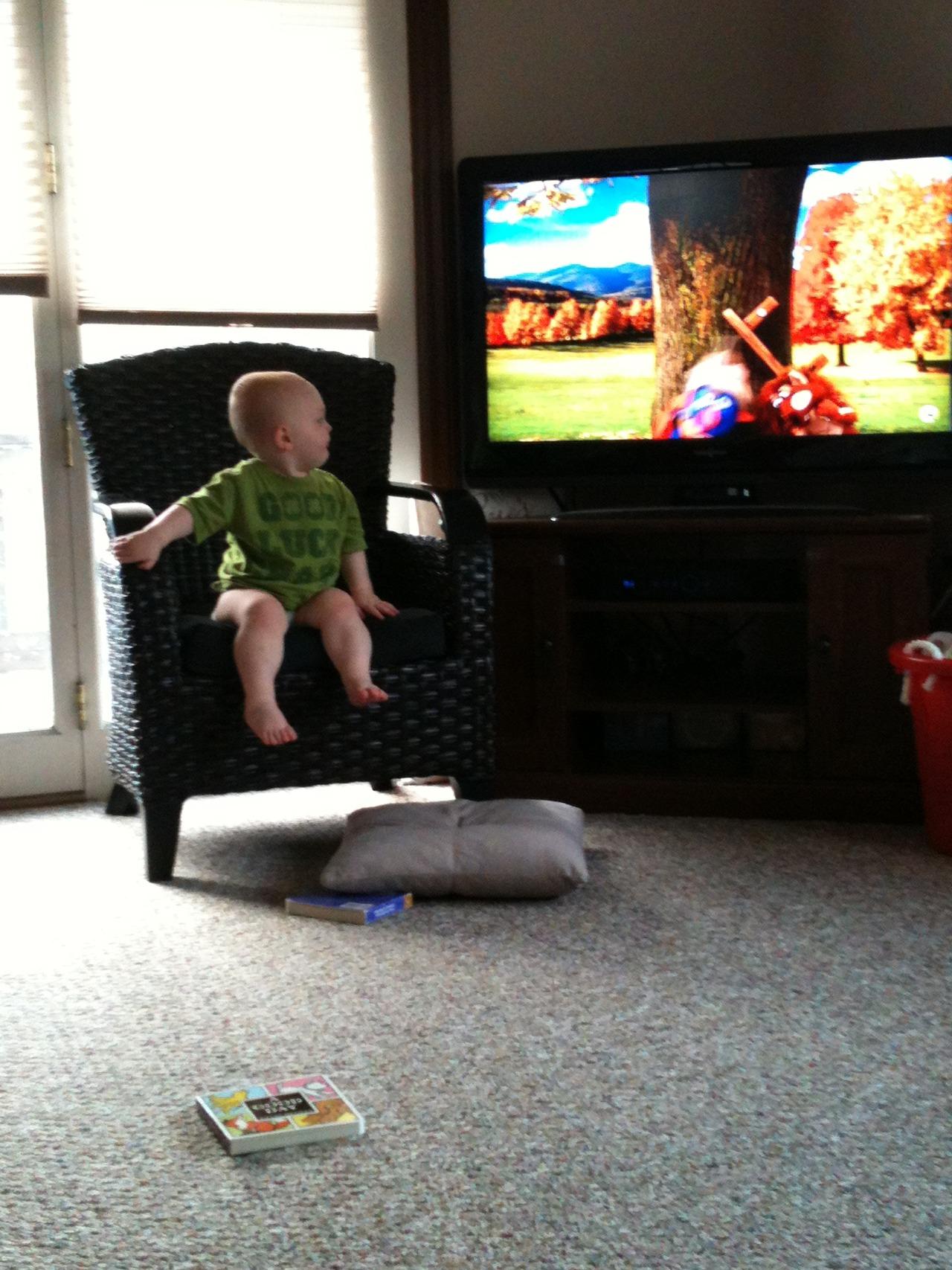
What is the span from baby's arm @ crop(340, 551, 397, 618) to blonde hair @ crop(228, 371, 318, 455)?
285 millimetres

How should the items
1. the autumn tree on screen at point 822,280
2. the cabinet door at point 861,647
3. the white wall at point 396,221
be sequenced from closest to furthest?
the cabinet door at point 861,647
the autumn tree on screen at point 822,280
the white wall at point 396,221

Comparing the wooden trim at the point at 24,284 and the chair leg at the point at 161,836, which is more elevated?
the wooden trim at the point at 24,284

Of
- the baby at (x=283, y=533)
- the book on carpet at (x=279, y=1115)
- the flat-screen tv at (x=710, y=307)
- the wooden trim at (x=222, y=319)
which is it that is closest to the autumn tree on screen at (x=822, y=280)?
the flat-screen tv at (x=710, y=307)

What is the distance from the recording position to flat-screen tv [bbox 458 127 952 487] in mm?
3156

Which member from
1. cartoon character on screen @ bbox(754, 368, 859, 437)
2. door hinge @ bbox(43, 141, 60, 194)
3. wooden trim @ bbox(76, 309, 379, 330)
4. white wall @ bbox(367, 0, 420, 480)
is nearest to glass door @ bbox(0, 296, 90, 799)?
wooden trim @ bbox(76, 309, 379, 330)

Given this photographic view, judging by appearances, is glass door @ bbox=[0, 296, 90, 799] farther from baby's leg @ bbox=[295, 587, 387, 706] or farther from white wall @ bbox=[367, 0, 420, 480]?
baby's leg @ bbox=[295, 587, 387, 706]

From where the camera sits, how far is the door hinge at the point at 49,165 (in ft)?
10.5

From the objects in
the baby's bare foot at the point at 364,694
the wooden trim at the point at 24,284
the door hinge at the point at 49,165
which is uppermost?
the door hinge at the point at 49,165

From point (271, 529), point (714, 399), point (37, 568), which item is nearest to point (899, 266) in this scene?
point (714, 399)

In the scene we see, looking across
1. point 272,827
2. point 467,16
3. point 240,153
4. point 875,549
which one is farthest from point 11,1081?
point 467,16

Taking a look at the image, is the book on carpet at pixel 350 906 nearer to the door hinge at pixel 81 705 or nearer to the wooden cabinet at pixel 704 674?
the wooden cabinet at pixel 704 674

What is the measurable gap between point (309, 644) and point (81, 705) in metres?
0.99

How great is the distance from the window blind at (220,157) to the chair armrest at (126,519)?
0.84 meters

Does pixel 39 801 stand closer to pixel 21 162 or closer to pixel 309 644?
pixel 309 644
